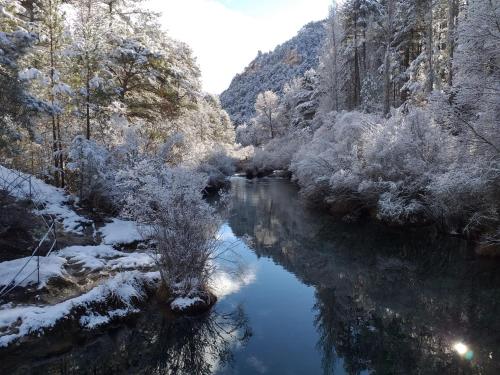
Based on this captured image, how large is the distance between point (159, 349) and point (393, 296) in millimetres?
4797

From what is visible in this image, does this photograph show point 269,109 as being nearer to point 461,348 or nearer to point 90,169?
point 90,169

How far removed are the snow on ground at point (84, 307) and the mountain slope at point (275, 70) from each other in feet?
253

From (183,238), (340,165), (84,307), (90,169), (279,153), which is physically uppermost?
(279,153)

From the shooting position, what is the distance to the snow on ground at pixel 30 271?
676 cm

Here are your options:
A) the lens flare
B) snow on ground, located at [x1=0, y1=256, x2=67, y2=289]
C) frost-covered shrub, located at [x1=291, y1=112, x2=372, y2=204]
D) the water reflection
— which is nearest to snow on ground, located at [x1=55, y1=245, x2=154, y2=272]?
snow on ground, located at [x1=0, y1=256, x2=67, y2=289]

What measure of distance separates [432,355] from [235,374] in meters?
2.87

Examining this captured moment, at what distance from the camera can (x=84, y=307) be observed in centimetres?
625

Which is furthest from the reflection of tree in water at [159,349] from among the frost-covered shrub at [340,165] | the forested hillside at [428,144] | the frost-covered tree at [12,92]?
the frost-covered shrub at [340,165]

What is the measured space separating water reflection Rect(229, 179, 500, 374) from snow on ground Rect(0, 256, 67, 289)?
408cm

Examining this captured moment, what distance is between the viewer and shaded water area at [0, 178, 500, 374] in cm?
538

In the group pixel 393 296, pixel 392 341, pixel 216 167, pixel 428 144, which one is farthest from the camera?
pixel 216 167

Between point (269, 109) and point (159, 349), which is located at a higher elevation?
point (269, 109)

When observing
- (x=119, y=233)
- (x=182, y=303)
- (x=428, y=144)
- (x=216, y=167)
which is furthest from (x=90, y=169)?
(x=216, y=167)

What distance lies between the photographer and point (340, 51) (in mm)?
31578
